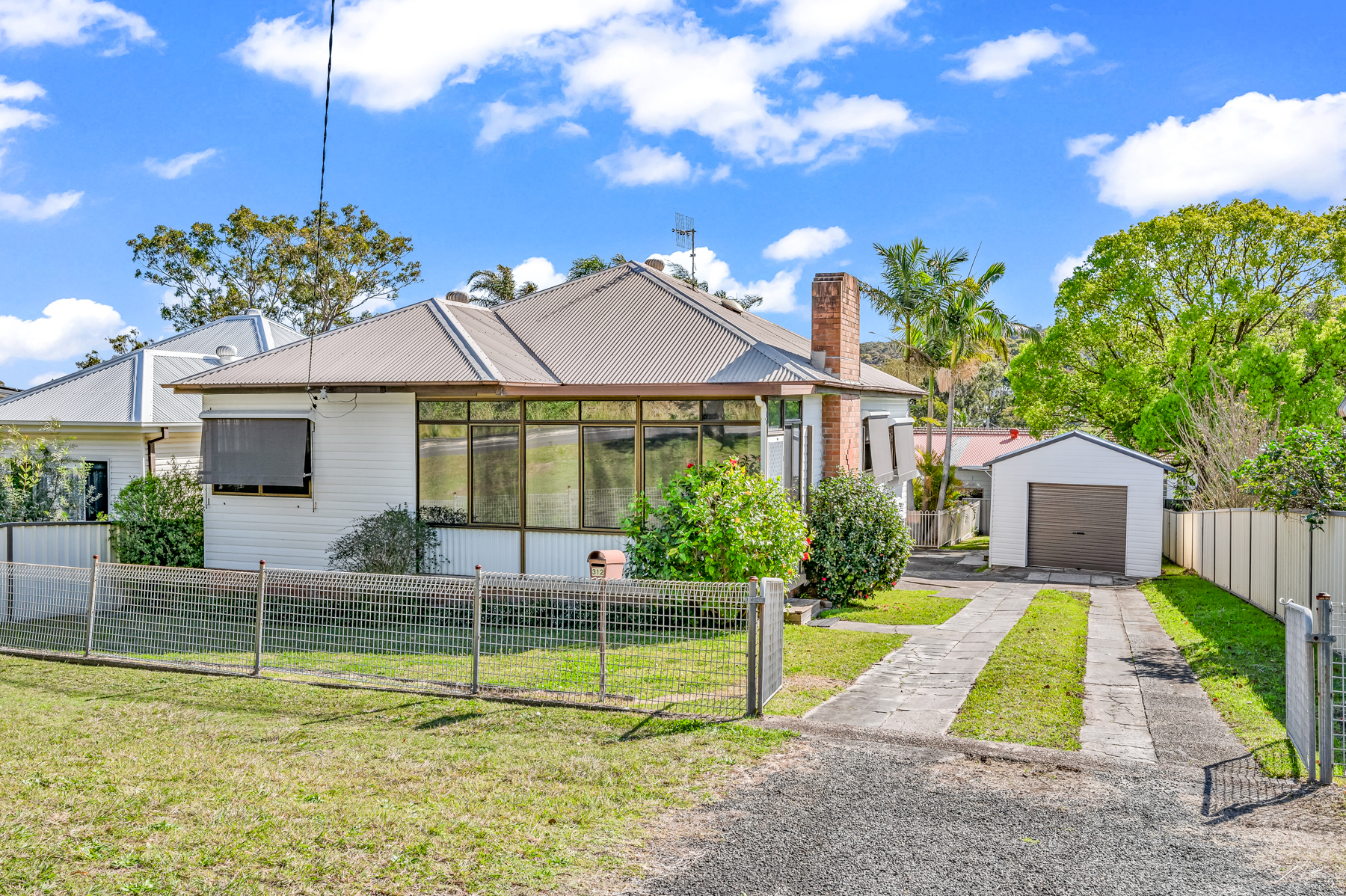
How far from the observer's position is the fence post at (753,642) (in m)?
7.73

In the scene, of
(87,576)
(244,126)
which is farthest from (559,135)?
(87,576)

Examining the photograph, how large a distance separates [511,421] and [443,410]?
1.08m

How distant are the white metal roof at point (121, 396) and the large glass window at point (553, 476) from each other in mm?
7747

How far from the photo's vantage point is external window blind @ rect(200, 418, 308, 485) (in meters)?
14.3

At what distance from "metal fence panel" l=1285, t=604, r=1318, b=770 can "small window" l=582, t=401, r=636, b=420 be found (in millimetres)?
8265

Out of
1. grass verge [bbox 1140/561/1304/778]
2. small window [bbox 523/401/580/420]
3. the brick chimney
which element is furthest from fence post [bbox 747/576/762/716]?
the brick chimney

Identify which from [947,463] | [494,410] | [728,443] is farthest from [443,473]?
[947,463]

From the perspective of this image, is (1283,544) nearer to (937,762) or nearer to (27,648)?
(937,762)

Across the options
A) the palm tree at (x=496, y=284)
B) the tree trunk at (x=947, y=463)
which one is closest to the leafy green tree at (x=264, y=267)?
the palm tree at (x=496, y=284)

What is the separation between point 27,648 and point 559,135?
638 inches

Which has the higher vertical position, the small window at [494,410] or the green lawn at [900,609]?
the small window at [494,410]

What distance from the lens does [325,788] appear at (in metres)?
6.02

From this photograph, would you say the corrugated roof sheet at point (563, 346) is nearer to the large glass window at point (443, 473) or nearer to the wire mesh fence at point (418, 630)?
the large glass window at point (443, 473)

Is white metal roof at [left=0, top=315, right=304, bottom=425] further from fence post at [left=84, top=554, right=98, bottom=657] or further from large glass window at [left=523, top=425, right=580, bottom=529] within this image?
large glass window at [left=523, top=425, right=580, bottom=529]
